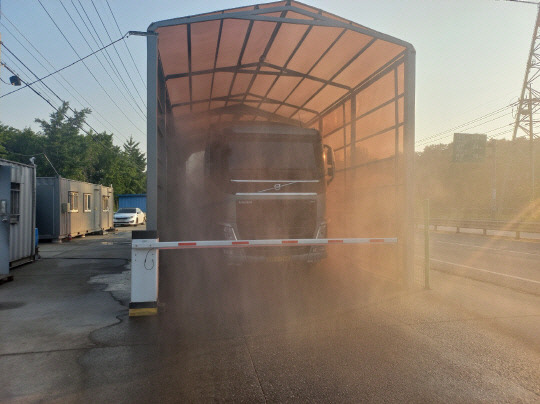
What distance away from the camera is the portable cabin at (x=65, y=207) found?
1734cm

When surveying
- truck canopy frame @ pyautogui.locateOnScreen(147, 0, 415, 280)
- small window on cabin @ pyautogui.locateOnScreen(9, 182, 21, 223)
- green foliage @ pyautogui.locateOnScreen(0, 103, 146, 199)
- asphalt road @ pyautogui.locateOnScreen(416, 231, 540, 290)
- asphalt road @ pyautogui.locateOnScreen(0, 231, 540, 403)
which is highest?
green foliage @ pyautogui.locateOnScreen(0, 103, 146, 199)

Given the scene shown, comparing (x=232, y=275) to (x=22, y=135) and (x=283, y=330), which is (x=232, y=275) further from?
(x=22, y=135)

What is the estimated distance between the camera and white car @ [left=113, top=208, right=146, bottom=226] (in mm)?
33438

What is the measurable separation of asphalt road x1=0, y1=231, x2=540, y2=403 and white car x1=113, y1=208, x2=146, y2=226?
2634 cm

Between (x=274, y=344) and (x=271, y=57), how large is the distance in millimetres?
6400

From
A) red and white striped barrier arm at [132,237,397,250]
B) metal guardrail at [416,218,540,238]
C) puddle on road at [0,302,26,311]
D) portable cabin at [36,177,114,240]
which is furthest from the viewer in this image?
metal guardrail at [416,218,540,238]

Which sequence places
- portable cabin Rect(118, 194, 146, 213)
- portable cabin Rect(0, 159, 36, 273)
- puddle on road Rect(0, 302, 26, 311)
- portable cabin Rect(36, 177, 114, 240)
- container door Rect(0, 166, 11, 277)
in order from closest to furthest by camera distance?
puddle on road Rect(0, 302, 26, 311), container door Rect(0, 166, 11, 277), portable cabin Rect(0, 159, 36, 273), portable cabin Rect(36, 177, 114, 240), portable cabin Rect(118, 194, 146, 213)

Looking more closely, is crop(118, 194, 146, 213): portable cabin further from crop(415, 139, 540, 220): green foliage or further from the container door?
the container door

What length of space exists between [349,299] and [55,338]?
4308 mm

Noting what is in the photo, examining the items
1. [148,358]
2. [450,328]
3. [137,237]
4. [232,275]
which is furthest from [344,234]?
[148,358]

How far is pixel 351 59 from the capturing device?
8531 millimetres

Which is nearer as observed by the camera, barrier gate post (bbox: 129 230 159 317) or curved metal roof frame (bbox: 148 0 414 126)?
barrier gate post (bbox: 129 230 159 317)

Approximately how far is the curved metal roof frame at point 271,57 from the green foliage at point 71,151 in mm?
34892

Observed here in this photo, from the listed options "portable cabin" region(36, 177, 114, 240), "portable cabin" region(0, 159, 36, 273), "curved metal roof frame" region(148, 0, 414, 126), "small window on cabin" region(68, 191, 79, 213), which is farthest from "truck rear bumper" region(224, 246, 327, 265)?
"small window on cabin" region(68, 191, 79, 213)
